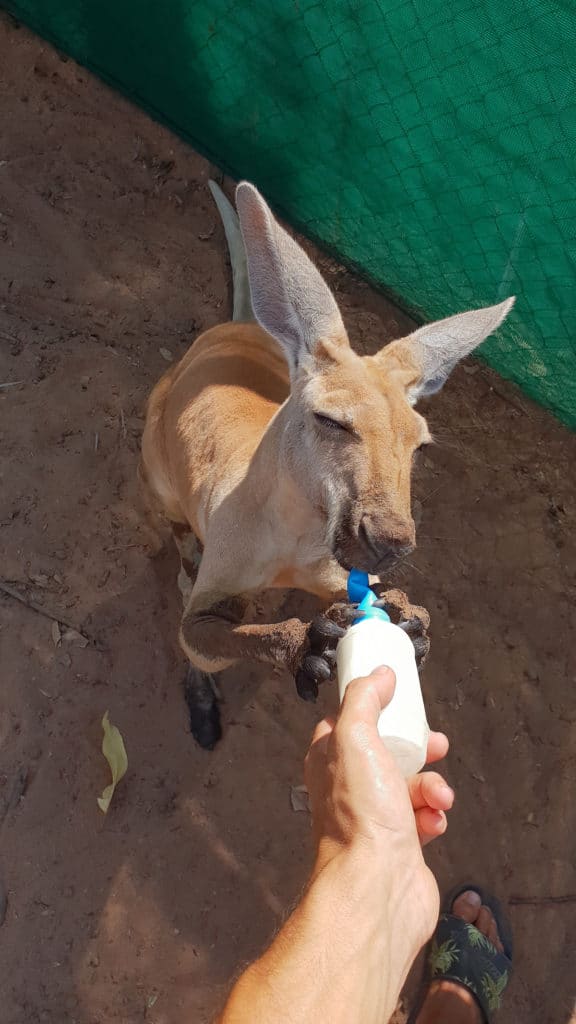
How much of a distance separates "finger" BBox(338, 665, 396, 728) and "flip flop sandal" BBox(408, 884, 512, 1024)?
2.17 meters

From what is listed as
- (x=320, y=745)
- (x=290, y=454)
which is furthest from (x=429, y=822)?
(x=290, y=454)

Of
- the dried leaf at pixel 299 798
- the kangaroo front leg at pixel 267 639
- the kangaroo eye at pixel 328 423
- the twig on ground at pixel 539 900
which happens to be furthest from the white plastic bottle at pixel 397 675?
the twig on ground at pixel 539 900

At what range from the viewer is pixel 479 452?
430cm

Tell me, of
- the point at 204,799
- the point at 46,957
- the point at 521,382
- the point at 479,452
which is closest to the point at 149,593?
the point at 204,799

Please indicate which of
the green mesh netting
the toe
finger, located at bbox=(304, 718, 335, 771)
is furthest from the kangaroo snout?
the toe

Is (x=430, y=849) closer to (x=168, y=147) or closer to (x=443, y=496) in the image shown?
(x=443, y=496)

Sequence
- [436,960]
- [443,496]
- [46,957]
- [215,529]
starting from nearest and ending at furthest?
[215,529] → [46,957] → [436,960] → [443,496]

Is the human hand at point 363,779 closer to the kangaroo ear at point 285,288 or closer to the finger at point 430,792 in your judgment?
the finger at point 430,792

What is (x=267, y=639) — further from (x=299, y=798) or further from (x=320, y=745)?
(x=299, y=798)

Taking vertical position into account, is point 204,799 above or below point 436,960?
above

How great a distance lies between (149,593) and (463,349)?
2.05 m

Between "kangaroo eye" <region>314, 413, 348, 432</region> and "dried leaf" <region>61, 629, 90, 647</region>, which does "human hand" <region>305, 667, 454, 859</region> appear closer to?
"kangaroo eye" <region>314, 413, 348, 432</region>

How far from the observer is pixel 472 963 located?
3.33 meters

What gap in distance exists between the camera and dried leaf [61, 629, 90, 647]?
3721 millimetres
